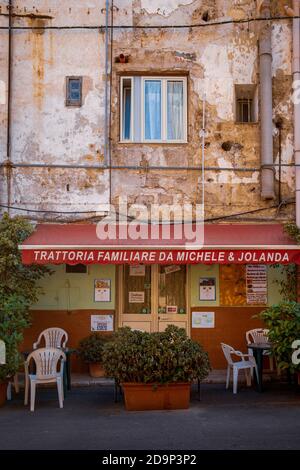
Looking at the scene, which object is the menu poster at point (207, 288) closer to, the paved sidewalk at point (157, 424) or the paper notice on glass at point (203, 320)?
the paper notice on glass at point (203, 320)

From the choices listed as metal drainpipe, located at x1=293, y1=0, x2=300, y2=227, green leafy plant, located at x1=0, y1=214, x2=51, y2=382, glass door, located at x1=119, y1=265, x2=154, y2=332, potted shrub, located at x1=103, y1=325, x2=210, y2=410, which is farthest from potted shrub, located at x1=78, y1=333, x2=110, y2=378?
metal drainpipe, located at x1=293, y1=0, x2=300, y2=227

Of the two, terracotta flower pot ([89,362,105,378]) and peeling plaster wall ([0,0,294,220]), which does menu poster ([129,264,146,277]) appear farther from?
terracotta flower pot ([89,362,105,378])

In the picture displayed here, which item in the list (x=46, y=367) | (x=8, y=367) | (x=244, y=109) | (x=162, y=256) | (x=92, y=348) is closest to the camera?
(x=8, y=367)

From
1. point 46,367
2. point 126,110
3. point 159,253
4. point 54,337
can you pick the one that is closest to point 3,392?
point 46,367

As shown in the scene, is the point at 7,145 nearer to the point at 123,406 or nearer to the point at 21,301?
the point at 21,301

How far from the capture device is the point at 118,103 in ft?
46.4

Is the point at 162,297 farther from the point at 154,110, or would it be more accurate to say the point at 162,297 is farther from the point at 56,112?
the point at 56,112

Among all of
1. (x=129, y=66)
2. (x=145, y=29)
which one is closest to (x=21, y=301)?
(x=129, y=66)

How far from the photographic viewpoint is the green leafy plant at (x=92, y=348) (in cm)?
1319

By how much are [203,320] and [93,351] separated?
8.79 feet

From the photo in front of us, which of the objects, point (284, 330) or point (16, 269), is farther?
point (16, 269)

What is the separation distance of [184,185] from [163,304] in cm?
284

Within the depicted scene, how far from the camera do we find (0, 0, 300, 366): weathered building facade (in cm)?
1393

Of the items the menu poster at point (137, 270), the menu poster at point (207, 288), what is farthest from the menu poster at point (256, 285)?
the menu poster at point (137, 270)
